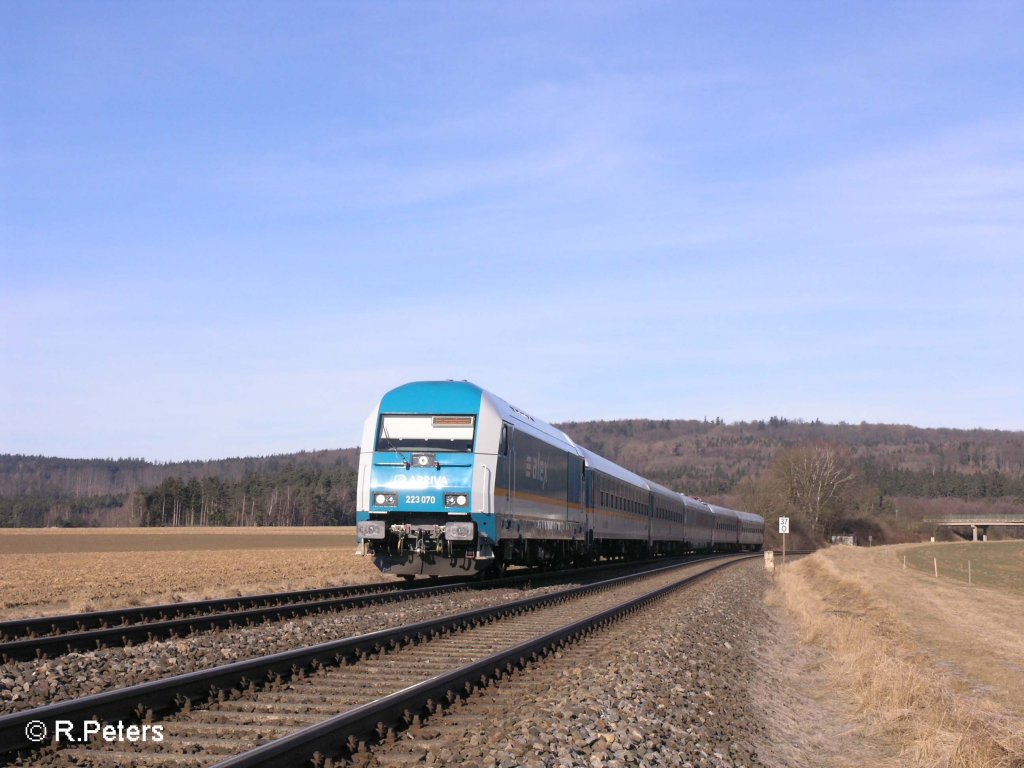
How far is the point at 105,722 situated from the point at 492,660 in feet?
12.7

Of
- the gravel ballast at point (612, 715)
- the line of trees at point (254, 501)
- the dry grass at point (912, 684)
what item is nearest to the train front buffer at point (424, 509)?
A: the gravel ballast at point (612, 715)

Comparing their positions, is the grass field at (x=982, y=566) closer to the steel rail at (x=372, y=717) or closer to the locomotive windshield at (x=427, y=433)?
the locomotive windshield at (x=427, y=433)

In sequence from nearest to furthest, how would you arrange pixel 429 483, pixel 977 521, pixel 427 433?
pixel 429 483, pixel 427 433, pixel 977 521

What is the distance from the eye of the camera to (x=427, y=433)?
20031mm

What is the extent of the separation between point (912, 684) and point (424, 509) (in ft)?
35.4

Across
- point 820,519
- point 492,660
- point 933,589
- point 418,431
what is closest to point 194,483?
point 820,519

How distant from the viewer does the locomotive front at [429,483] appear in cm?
1948

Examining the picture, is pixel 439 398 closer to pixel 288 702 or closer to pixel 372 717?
pixel 288 702

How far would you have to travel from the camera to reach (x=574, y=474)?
2745 cm

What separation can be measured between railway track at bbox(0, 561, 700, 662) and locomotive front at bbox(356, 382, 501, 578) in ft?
2.94

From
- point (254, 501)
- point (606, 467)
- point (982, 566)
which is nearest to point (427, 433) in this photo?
point (606, 467)

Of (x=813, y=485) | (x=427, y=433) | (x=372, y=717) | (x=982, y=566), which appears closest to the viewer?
(x=372, y=717)

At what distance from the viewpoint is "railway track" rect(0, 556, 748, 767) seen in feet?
20.5

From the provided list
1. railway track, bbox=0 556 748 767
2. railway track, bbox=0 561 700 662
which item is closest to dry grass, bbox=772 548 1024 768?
railway track, bbox=0 556 748 767
